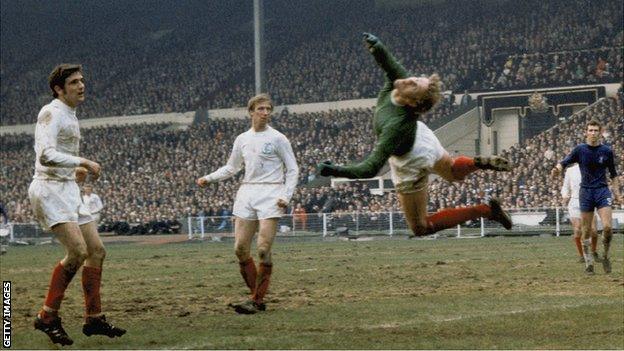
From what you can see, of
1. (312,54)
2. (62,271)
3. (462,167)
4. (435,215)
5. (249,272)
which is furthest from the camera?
(312,54)

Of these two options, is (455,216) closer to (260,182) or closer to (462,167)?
A: (462,167)

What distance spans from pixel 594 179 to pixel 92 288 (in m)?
9.28

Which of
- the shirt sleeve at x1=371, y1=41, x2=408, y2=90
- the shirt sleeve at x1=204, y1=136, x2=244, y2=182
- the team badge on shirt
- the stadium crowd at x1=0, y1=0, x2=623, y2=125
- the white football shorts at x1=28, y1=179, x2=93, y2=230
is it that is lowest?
the white football shorts at x1=28, y1=179, x2=93, y2=230

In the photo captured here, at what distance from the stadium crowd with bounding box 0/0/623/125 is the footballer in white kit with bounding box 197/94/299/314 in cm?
3754

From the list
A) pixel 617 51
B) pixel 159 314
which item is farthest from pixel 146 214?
pixel 159 314

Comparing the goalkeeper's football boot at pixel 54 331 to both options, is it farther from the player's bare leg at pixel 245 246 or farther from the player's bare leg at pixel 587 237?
the player's bare leg at pixel 587 237

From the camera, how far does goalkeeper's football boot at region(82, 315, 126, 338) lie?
10.8 metres

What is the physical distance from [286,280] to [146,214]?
3166cm

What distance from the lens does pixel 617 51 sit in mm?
49688

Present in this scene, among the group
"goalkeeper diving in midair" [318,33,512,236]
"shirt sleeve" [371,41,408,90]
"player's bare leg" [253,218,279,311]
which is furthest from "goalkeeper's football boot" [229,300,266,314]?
"shirt sleeve" [371,41,408,90]

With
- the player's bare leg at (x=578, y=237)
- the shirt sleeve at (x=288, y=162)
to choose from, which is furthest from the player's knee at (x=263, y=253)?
the player's bare leg at (x=578, y=237)

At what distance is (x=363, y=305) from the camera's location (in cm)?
1345

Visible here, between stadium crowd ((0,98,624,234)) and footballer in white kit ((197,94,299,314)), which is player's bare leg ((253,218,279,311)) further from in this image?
stadium crowd ((0,98,624,234))

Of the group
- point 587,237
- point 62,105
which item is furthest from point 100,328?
point 587,237
